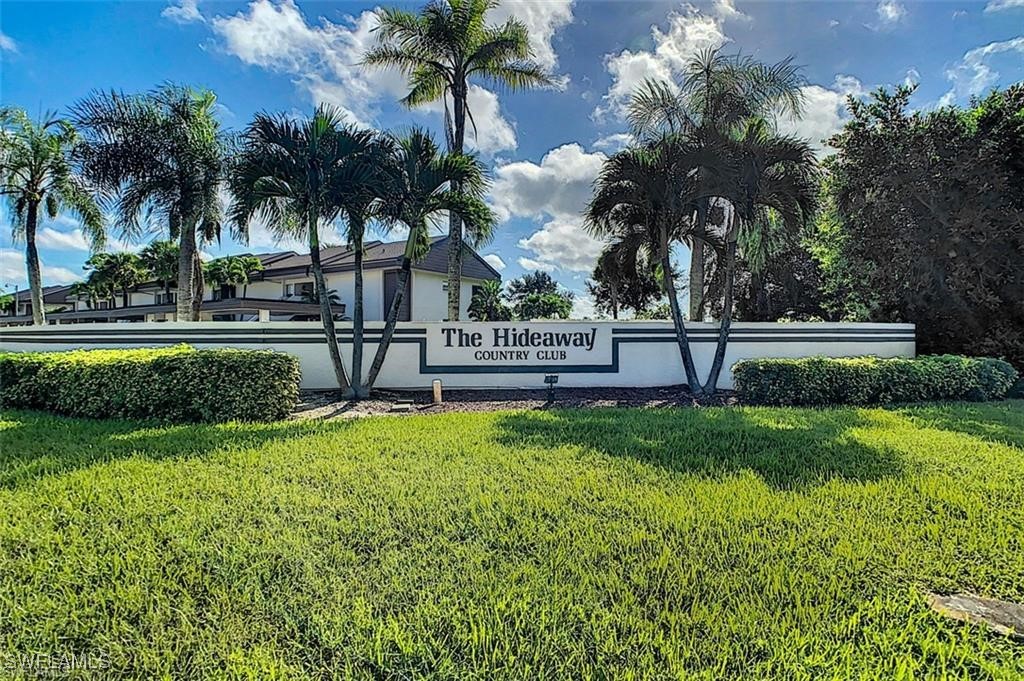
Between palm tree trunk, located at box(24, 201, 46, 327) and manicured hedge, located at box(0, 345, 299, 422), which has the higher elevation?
palm tree trunk, located at box(24, 201, 46, 327)

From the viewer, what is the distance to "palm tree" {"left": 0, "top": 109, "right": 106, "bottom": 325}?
12.8 metres

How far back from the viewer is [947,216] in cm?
1070

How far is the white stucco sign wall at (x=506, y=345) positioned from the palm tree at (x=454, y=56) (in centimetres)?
157

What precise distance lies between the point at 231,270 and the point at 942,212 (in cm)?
2847

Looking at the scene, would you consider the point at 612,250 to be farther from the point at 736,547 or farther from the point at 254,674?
the point at 254,674

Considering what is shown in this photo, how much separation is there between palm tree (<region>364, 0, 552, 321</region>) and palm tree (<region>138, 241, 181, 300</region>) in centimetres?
1852

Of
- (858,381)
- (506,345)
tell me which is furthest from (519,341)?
(858,381)

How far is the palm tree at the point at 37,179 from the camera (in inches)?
506

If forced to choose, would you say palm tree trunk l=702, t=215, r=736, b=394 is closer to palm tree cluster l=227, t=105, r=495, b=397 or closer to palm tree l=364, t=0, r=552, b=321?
palm tree cluster l=227, t=105, r=495, b=397

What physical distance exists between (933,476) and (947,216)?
31.0 feet

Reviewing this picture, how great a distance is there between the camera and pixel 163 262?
26266 millimetres

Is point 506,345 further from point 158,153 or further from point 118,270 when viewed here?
point 118,270

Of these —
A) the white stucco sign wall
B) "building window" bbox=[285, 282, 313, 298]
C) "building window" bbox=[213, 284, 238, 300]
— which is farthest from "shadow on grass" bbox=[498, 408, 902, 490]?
"building window" bbox=[213, 284, 238, 300]

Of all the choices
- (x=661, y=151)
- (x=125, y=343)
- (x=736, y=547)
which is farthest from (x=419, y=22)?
(x=736, y=547)
